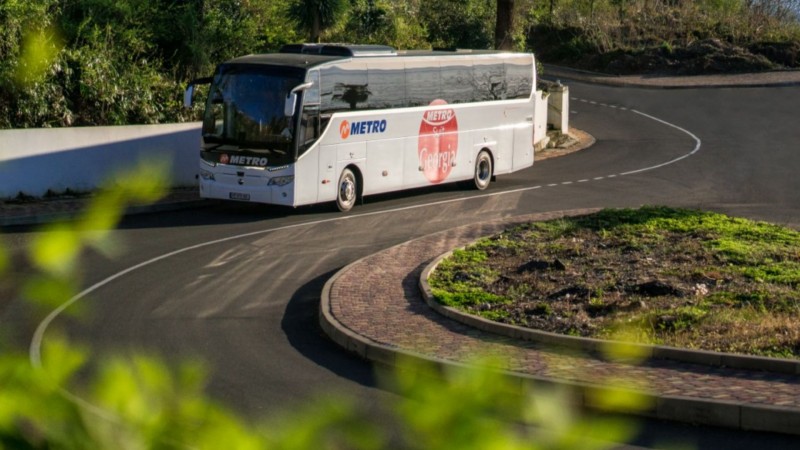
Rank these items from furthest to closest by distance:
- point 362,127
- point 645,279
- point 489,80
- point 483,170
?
point 483,170 < point 489,80 < point 362,127 < point 645,279

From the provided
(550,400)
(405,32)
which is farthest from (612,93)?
(550,400)

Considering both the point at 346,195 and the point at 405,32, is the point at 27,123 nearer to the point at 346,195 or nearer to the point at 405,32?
the point at 346,195

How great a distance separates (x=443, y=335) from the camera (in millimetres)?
12289

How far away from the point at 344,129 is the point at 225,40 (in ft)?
36.5

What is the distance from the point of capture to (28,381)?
4.39ft

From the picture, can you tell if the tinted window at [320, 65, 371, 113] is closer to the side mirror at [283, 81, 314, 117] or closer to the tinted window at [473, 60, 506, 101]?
the side mirror at [283, 81, 314, 117]

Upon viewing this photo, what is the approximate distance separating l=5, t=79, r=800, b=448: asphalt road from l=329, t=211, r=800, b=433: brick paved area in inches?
15.5

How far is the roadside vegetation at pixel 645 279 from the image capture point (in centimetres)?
1173

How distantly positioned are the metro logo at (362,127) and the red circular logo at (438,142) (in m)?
1.39

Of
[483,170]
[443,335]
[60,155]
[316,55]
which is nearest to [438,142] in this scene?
[483,170]

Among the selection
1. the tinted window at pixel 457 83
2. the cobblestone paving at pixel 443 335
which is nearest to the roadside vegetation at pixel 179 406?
the cobblestone paving at pixel 443 335

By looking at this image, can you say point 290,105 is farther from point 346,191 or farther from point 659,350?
point 659,350

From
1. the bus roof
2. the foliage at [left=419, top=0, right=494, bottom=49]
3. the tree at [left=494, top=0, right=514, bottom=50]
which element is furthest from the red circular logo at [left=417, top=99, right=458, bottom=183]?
the foliage at [left=419, top=0, right=494, bottom=49]

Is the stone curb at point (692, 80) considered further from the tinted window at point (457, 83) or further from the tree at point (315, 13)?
the tinted window at point (457, 83)
